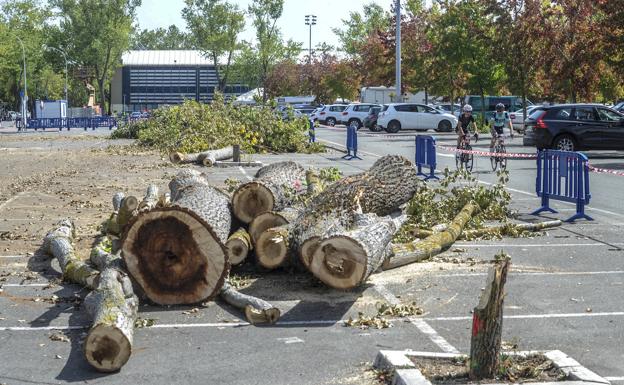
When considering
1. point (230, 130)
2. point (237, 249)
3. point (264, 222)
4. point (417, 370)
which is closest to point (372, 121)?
point (230, 130)

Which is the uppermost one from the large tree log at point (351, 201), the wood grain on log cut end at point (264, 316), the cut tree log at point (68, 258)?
the large tree log at point (351, 201)

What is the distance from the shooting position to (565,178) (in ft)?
46.9

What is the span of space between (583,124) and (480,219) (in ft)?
51.3

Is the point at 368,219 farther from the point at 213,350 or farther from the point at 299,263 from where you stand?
the point at 213,350

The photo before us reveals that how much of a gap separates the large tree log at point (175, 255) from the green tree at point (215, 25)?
86.1m

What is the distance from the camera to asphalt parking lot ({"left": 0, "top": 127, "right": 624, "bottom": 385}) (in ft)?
21.8

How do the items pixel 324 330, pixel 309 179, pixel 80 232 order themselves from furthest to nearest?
pixel 309 179 → pixel 80 232 → pixel 324 330

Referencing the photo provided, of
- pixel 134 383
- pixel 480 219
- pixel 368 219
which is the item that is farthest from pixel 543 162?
pixel 134 383

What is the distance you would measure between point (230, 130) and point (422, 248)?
22.2 metres

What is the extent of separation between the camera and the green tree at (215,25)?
94.2 m

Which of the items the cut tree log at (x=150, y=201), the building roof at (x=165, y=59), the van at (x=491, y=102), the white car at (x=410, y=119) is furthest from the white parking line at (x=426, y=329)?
the building roof at (x=165, y=59)

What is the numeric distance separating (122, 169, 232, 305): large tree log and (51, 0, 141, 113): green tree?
93.7m

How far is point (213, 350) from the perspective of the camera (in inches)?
280

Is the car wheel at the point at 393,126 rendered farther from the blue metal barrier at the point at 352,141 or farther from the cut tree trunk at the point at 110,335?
the cut tree trunk at the point at 110,335
